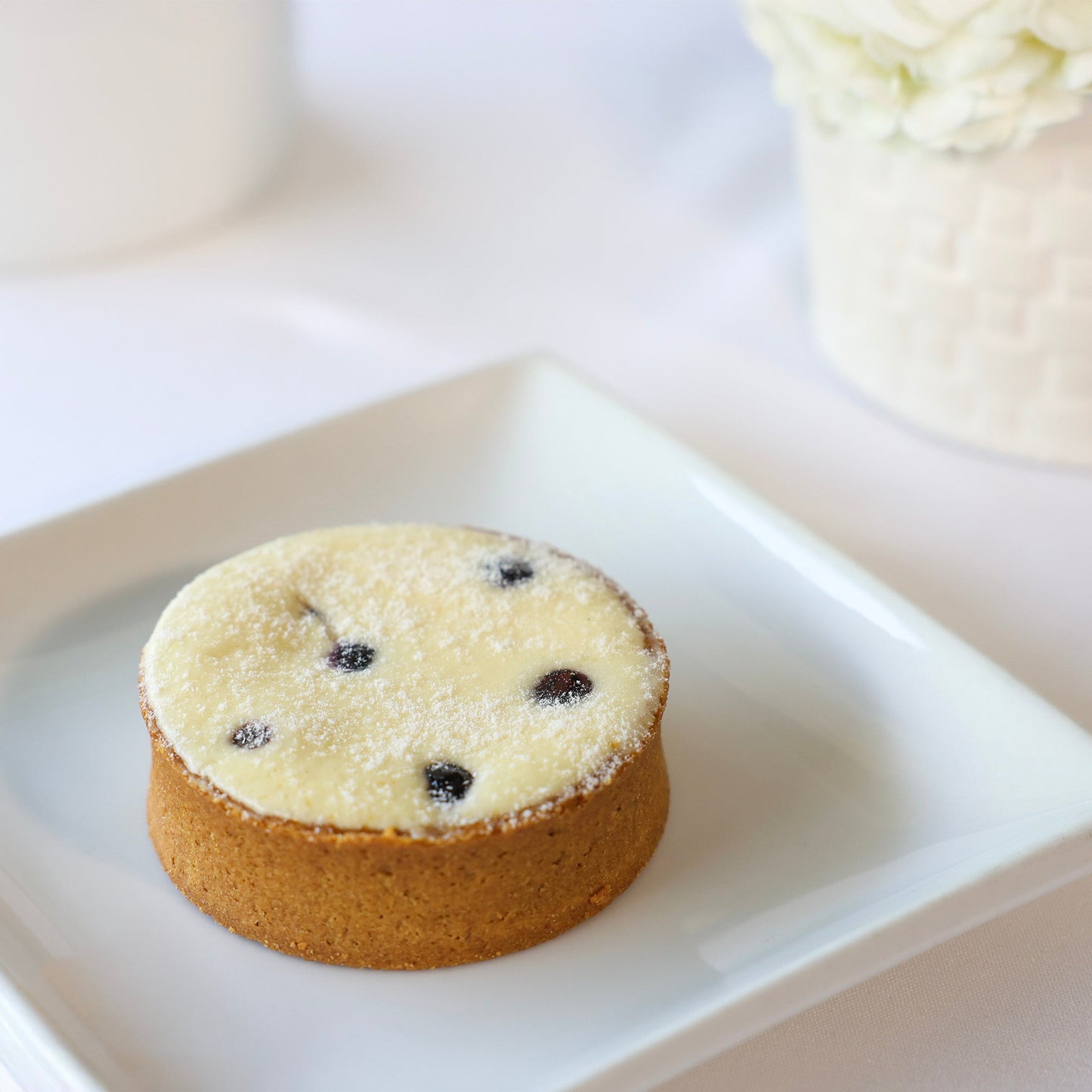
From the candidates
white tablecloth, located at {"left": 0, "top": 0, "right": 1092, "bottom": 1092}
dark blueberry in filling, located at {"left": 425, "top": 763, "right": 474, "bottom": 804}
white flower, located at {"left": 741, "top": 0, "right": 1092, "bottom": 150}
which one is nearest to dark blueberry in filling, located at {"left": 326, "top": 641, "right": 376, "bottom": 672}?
dark blueberry in filling, located at {"left": 425, "top": 763, "right": 474, "bottom": 804}

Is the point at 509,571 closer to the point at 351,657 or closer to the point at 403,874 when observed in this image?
the point at 351,657

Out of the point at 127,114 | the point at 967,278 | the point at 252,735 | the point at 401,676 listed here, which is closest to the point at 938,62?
the point at 967,278

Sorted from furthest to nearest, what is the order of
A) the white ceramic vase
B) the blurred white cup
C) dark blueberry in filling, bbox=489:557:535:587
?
the blurred white cup < the white ceramic vase < dark blueberry in filling, bbox=489:557:535:587

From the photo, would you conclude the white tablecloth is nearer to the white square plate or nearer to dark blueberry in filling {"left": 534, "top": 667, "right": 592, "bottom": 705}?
the white square plate

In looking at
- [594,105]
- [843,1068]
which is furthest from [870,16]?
[594,105]

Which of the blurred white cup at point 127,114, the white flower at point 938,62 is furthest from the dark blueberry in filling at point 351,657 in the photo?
the blurred white cup at point 127,114

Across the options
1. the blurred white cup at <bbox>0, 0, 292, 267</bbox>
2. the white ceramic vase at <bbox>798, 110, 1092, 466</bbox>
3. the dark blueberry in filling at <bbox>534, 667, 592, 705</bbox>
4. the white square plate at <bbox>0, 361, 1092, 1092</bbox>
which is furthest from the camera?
the blurred white cup at <bbox>0, 0, 292, 267</bbox>

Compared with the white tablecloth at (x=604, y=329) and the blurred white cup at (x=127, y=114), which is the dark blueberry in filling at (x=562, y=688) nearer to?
the white tablecloth at (x=604, y=329)
